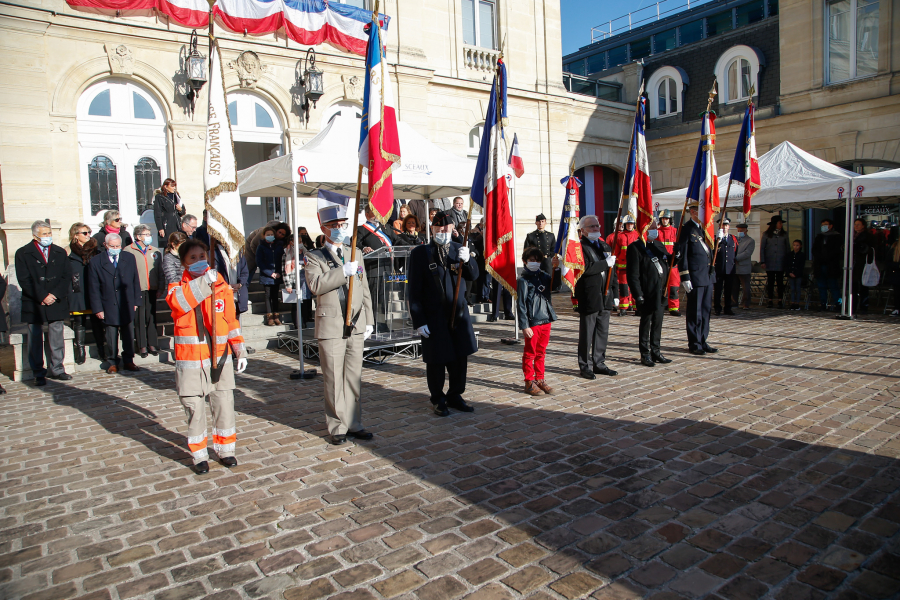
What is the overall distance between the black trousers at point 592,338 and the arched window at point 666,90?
62.7 feet

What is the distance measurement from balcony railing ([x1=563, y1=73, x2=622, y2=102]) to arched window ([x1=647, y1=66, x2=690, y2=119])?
4.51ft

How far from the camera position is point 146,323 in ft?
30.4

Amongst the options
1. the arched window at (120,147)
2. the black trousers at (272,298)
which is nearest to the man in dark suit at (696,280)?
the black trousers at (272,298)

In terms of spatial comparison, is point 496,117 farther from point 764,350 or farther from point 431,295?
point 764,350

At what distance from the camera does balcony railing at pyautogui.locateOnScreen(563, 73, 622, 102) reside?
2308 cm

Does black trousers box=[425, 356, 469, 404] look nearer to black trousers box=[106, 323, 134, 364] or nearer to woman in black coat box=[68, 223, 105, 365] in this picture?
black trousers box=[106, 323, 134, 364]

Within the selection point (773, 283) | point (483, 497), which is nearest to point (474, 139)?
point (773, 283)

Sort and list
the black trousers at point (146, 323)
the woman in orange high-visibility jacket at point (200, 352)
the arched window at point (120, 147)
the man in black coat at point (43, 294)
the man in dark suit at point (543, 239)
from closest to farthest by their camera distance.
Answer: the woman in orange high-visibility jacket at point (200, 352), the man in black coat at point (43, 294), the black trousers at point (146, 323), the man in dark suit at point (543, 239), the arched window at point (120, 147)

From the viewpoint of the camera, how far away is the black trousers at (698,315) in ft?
28.8

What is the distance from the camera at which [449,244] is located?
6242 mm

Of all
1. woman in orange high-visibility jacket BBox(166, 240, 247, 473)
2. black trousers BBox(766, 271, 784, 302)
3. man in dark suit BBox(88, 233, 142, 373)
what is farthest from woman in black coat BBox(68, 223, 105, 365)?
black trousers BBox(766, 271, 784, 302)

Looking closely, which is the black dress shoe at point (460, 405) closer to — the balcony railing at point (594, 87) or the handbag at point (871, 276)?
the handbag at point (871, 276)

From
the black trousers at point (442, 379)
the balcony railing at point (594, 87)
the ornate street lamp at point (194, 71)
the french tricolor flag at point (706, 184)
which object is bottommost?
the black trousers at point (442, 379)

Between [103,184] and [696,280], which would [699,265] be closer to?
[696,280]
